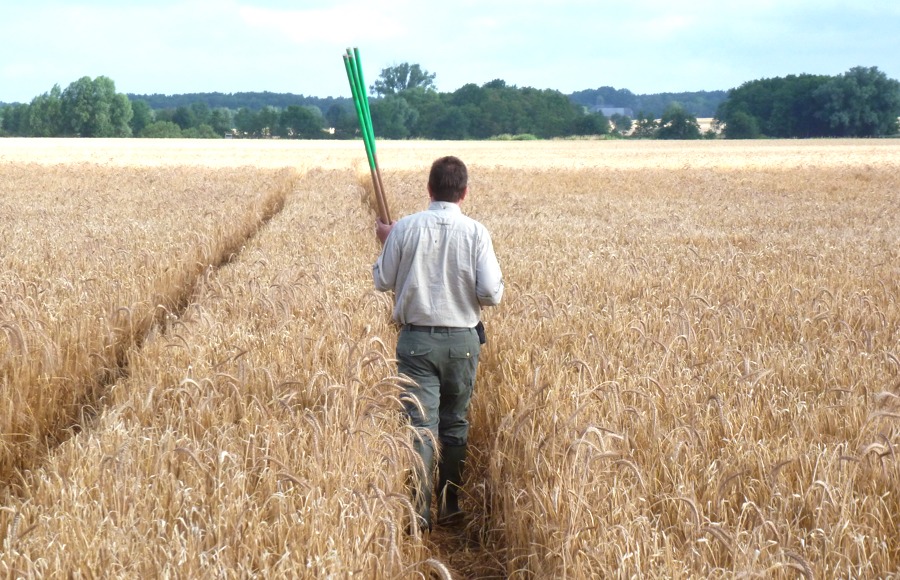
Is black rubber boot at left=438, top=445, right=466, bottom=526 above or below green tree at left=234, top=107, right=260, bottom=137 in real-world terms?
below

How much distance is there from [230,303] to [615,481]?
4.23 m

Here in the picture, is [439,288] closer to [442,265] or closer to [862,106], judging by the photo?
[442,265]

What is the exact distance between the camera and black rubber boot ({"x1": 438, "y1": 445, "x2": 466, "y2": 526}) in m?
4.46

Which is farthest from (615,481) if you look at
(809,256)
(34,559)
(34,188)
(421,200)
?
(34,188)

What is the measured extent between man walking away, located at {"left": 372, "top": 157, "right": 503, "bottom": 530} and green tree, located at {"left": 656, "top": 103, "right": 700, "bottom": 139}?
10144cm

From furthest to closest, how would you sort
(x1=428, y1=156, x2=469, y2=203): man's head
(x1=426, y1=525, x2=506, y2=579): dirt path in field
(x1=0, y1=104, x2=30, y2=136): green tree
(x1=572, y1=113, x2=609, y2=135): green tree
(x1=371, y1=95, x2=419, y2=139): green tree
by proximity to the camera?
(x1=0, y1=104, x2=30, y2=136): green tree
(x1=572, y1=113, x2=609, y2=135): green tree
(x1=371, y1=95, x2=419, y2=139): green tree
(x1=428, y1=156, x2=469, y2=203): man's head
(x1=426, y1=525, x2=506, y2=579): dirt path in field

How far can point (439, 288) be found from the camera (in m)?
4.40

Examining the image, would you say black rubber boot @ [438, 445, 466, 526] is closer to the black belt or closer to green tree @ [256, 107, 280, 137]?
the black belt

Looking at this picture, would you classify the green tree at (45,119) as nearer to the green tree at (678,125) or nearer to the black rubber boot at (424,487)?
the green tree at (678,125)

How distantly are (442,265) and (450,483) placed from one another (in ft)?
3.52

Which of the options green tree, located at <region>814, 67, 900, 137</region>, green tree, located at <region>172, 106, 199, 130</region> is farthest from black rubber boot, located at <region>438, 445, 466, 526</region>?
green tree, located at <region>172, 106, 199, 130</region>

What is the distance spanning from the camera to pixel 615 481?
3.38 m

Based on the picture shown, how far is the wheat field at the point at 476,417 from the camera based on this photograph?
2965 millimetres

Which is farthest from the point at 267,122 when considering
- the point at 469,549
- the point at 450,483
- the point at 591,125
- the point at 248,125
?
the point at 469,549
